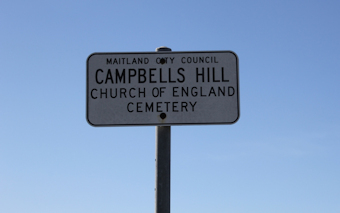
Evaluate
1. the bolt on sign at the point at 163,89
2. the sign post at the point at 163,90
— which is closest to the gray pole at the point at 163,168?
the sign post at the point at 163,90

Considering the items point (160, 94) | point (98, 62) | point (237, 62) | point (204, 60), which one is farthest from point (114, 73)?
point (237, 62)

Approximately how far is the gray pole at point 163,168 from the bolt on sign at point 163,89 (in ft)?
0.43

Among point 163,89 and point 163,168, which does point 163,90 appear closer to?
point 163,89

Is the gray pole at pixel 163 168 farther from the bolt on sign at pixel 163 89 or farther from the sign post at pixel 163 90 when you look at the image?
the bolt on sign at pixel 163 89

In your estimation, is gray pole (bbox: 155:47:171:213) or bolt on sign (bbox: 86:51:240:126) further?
bolt on sign (bbox: 86:51:240:126)

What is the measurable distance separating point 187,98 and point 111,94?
85cm

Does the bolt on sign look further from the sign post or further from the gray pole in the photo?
the gray pole

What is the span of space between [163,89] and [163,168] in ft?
2.83

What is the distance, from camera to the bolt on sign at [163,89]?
16.5ft

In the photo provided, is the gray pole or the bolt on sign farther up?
the bolt on sign

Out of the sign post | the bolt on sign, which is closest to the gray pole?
the sign post

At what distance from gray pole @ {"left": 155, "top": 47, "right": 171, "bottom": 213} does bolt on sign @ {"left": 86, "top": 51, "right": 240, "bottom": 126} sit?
0.13 m

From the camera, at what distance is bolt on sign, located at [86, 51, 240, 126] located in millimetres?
5031

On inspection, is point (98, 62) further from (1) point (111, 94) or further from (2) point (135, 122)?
(2) point (135, 122)
